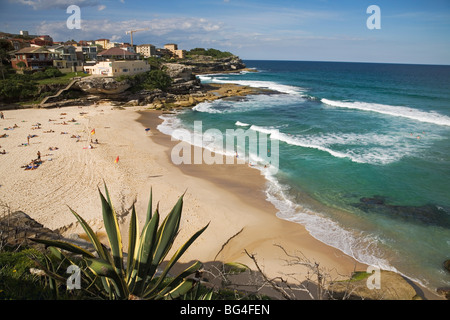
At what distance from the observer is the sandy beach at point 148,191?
11.0 meters

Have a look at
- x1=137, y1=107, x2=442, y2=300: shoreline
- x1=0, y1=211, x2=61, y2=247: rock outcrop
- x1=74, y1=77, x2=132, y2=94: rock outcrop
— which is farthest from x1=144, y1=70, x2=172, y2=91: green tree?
x1=0, y1=211, x2=61, y2=247: rock outcrop

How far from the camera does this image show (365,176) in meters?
17.5

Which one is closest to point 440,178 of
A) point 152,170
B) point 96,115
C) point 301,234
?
point 301,234

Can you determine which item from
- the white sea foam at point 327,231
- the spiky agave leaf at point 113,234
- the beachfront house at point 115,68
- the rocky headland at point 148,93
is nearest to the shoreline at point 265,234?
the white sea foam at point 327,231

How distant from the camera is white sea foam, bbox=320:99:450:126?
30828mm

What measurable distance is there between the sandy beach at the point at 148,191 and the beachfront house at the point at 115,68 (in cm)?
1780

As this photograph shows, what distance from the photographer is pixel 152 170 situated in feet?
58.6

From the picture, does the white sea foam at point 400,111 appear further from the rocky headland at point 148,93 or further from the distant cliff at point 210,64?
the distant cliff at point 210,64

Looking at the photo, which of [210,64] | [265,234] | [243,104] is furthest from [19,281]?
[210,64]

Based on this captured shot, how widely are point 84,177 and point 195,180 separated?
6762 millimetres

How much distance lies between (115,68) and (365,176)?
125 ft

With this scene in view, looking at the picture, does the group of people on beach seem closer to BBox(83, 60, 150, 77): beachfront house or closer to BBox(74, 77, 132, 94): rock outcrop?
BBox(74, 77, 132, 94): rock outcrop
